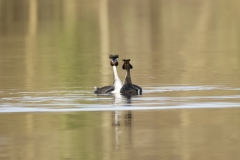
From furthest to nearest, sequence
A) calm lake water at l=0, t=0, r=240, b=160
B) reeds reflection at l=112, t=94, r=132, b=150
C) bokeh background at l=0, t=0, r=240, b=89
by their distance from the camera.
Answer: bokeh background at l=0, t=0, r=240, b=89 < reeds reflection at l=112, t=94, r=132, b=150 < calm lake water at l=0, t=0, r=240, b=160

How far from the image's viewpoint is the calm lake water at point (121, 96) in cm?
1564

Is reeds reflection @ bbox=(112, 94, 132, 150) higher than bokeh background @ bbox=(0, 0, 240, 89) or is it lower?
higher

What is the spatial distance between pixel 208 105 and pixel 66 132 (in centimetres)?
370

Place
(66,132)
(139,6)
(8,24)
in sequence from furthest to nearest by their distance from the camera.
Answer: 1. (139,6)
2. (8,24)
3. (66,132)

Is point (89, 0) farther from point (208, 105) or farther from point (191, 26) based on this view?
point (208, 105)

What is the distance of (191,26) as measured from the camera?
50594 mm

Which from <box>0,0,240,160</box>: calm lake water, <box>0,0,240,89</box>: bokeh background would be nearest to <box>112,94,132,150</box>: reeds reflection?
<box>0,0,240,160</box>: calm lake water

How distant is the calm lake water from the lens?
15641 mm

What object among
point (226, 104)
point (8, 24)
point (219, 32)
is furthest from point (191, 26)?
point (226, 104)

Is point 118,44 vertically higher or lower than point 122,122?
lower

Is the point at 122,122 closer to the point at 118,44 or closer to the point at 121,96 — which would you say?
the point at 121,96

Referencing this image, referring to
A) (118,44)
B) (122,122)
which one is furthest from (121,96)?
(118,44)

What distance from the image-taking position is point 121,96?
22.0 m

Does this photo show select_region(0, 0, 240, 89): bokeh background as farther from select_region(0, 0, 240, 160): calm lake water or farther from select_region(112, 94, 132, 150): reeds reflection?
select_region(112, 94, 132, 150): reeds reflection
